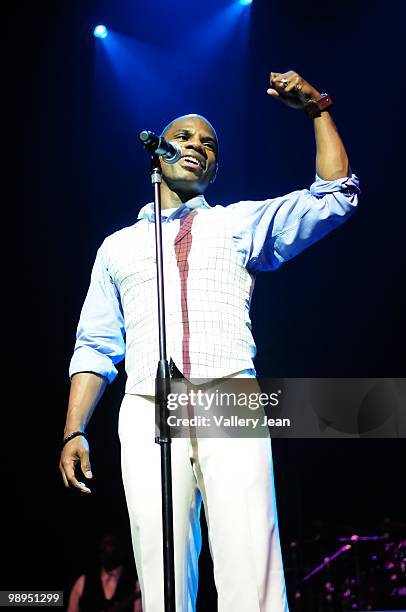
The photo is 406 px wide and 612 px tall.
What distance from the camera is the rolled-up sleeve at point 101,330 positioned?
6.15ft

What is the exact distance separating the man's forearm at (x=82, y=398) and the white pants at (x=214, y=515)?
200 mm

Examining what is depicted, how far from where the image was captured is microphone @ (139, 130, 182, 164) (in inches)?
65.1

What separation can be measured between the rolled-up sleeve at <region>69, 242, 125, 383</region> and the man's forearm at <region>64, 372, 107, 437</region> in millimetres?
19

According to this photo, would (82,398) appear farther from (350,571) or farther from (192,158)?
(350,571)

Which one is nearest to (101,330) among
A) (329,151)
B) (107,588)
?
(329,151)

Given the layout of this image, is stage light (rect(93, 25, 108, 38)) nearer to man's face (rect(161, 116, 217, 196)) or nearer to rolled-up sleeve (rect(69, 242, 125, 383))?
man's face (rect(161, 116, 217, 196))

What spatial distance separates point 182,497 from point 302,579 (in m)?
3.98

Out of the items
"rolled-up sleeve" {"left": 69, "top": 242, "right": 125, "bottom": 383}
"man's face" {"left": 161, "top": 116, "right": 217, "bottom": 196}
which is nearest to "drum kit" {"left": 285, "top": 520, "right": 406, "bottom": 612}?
"rolled-up sleeve" {"left": 69, "top": 242, "right": 125, "bottom": 383}

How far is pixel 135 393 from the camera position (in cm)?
168

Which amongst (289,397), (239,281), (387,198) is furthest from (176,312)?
(387,198)

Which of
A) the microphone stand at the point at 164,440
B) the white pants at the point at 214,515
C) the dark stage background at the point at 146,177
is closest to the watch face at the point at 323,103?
the microphone stand at the point at 164,440

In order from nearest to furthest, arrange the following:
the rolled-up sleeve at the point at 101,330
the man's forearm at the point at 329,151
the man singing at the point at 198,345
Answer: the man singing at the point at 198,345 < the man's forearm at the point at 329,151 < the rolled-up sleeve at the point at 101,330

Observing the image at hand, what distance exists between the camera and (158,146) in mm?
1688

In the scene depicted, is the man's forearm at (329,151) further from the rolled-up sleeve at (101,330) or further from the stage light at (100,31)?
the stage light at (100,31)
